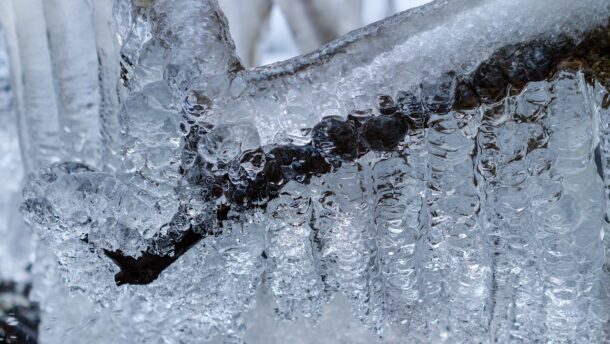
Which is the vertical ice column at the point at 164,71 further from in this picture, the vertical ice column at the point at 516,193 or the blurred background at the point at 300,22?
the blurred background at the point at 300,22

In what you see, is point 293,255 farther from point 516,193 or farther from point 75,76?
point 75,76

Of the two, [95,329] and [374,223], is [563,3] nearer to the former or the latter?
[374,223]

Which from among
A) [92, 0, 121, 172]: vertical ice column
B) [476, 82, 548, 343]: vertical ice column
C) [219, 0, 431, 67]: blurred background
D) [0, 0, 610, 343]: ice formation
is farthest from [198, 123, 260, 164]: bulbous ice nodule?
[219, 0, 431, 67]: blurred background

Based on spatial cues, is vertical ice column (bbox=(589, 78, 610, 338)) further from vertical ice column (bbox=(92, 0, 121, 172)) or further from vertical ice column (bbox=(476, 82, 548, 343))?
vertical ice column (bbox=(92, 0, 121, 172))

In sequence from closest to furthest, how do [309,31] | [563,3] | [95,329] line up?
1. [563,3]
2. [95,329]
3. [309,31]

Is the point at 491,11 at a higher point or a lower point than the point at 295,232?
higher

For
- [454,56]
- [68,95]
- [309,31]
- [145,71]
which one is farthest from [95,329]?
[309,31]
